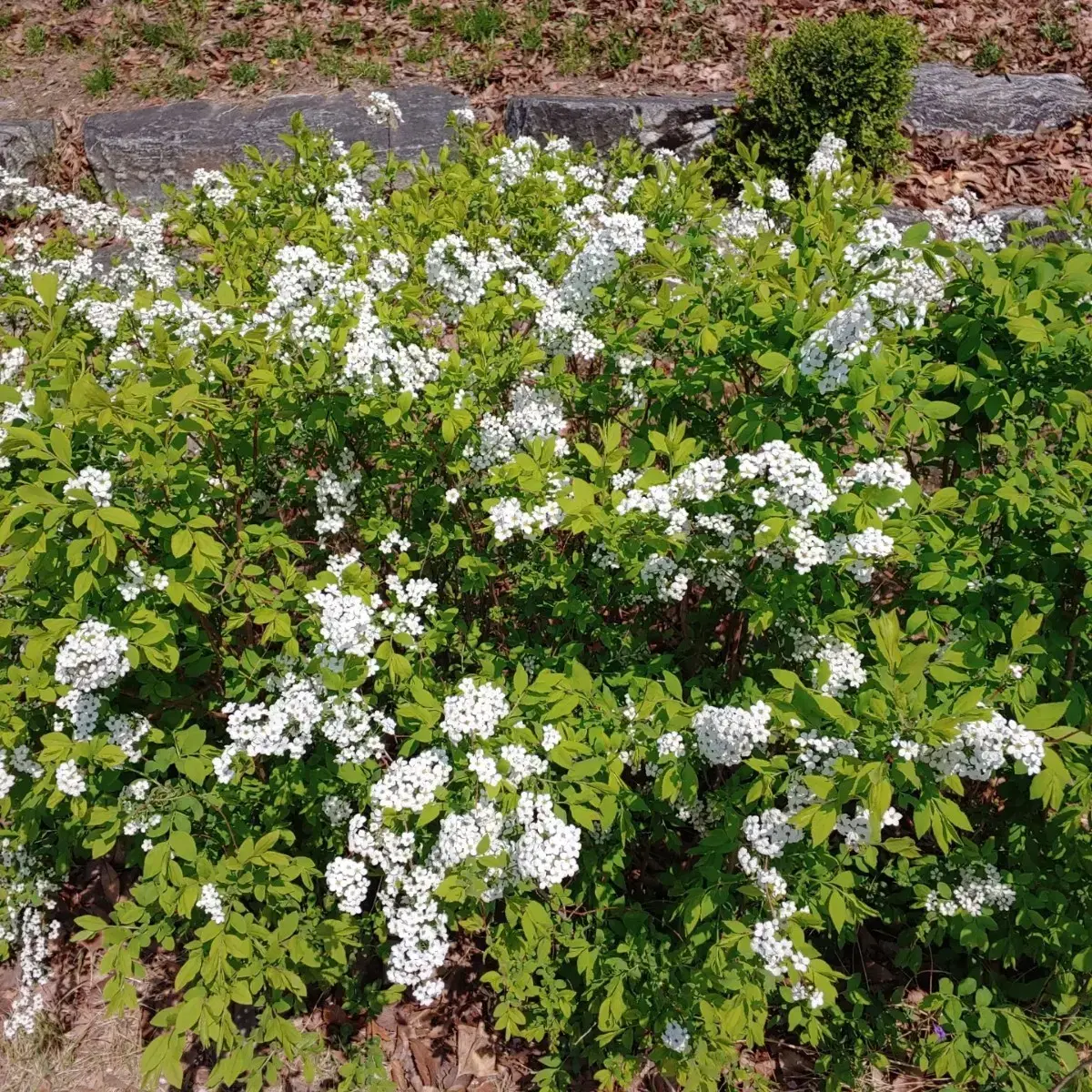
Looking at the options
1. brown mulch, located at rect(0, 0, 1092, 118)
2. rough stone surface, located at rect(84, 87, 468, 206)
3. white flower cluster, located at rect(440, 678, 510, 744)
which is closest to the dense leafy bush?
brown mulch, located at rect(0, 0, 1092, 118)

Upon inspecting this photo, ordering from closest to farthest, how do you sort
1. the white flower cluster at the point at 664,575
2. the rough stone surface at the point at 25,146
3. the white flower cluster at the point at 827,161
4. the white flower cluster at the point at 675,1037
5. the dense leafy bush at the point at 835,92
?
1. the white flower cluster at the point at 664,575
2. the white flower cluster at the point at 675,1037
3. the white flower cluster at the point at 827,161
4. the dense leafy bush at the point at 835,92
5. the rough stone surface at the point at 25,146

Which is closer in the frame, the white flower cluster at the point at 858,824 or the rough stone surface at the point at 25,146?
the white flower cluster at the point at 858,824

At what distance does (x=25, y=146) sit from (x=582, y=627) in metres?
7.80

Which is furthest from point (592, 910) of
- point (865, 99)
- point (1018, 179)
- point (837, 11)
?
point (837, 11)

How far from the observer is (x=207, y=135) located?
7.68 meters

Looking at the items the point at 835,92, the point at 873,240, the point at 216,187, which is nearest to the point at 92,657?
the point at 216,187

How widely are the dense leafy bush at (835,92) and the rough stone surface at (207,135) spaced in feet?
9.07

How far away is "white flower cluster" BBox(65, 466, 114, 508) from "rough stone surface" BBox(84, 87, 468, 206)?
5.79 metres

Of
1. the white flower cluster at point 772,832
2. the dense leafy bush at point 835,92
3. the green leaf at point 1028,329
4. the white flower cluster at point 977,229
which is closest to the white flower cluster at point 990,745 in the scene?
the white flower cluster at point 772,832

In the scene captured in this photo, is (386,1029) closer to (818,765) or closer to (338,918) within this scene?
(338,918)

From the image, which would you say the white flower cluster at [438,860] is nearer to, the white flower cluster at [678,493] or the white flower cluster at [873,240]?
the white flower cluster at [678,493]

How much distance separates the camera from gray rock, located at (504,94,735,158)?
732 centimetres

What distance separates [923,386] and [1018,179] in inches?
237

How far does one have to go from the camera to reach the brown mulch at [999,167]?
7.23m
